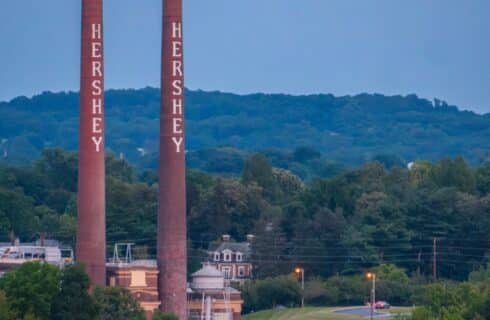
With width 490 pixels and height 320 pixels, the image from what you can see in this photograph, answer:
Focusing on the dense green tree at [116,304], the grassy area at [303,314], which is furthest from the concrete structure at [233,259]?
the dense green tree at [116,304]

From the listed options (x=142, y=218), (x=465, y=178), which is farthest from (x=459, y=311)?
(x=465, y=178)

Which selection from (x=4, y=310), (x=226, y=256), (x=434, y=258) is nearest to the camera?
(x=4, y=310)

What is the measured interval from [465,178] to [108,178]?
25.8m

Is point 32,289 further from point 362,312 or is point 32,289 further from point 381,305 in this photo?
point 381,305

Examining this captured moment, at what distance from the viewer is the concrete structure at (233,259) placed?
140m

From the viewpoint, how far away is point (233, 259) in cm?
14250

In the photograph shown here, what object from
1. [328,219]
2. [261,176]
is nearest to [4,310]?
[328,219]

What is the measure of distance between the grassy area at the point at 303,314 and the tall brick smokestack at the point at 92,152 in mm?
16138

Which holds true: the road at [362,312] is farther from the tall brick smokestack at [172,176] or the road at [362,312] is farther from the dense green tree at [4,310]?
the dense green tree at [4,310]

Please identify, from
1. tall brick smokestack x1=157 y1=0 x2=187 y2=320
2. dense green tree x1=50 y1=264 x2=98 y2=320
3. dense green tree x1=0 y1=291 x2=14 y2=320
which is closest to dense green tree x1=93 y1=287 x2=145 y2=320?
dense green tree x1=50 y1=264 x2=98 y2=320

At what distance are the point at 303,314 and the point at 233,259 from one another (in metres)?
29.2

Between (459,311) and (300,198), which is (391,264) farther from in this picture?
(459,311)

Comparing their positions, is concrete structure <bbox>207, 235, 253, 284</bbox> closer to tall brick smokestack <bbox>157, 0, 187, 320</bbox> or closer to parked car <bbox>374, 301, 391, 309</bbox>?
parked car <bbox>374, 301, 391, 309</bbox>

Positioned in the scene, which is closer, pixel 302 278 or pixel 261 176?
pixel 302 278
